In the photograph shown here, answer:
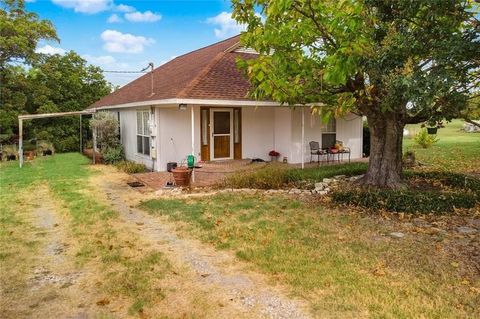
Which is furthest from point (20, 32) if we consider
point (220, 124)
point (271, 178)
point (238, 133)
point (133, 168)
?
point (271, 178)

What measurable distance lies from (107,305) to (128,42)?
90.6 feet

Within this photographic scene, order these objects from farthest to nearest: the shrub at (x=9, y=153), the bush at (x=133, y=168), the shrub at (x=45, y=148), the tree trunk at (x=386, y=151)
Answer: the shrub at (x=45, y=148)
the shrub at (x=9, y=153)
the bush at (x=133, y=168)
the tree trunk at (x=386, y=151)

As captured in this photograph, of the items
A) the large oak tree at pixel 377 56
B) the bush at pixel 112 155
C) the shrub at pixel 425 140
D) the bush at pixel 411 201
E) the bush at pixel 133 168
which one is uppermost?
the large oak tree at pixel 377 56

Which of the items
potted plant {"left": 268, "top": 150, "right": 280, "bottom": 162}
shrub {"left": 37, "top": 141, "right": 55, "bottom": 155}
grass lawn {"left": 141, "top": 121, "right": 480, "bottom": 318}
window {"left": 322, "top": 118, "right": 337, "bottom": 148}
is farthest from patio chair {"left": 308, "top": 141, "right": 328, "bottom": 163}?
shrub {"left": 37, "top": 141, "right": 55, "bottom": 155}

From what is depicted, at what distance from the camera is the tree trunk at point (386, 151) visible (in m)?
9.34

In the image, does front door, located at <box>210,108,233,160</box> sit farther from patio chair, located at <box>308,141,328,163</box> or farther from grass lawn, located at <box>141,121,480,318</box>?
grass lawn, located at <box>141,121,480,318</box>

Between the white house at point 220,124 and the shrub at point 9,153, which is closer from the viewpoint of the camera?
the white house at point 220,124

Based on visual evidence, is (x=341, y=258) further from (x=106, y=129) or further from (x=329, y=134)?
(x=106, y=129)

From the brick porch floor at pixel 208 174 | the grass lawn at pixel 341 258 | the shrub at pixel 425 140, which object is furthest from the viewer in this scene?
the shrub at pixel 425 140

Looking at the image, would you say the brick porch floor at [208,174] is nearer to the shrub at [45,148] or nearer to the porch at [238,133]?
the porch at [238,133]

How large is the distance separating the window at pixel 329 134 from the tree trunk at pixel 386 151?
Result: 6.93 m

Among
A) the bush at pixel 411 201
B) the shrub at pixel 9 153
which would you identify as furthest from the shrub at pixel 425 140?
the shrub at pixel 9 153

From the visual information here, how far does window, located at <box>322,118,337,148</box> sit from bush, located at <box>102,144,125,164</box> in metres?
9.45

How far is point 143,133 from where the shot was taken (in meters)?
15.9
